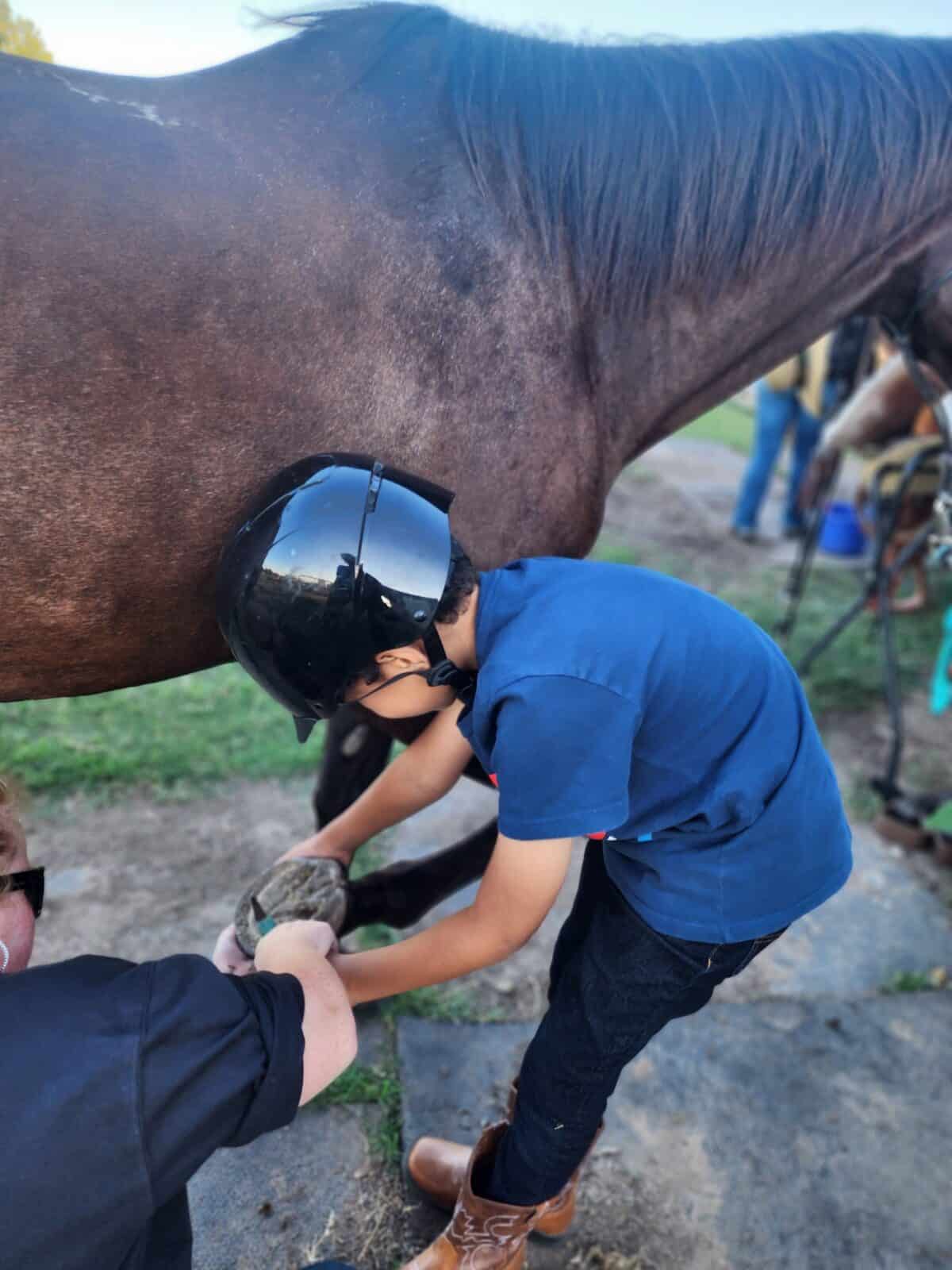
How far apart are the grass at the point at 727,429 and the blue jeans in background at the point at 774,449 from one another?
225 cm

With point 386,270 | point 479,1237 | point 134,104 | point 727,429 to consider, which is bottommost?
point 727,429

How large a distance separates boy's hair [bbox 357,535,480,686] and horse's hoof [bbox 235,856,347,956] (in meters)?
0.60

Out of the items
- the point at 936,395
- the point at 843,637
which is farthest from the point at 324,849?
the point at 843,637

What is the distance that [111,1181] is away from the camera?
0.97 m

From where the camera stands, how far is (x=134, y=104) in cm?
145

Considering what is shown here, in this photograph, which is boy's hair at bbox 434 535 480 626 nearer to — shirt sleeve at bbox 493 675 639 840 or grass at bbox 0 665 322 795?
shirt sleeve at bbox 493 675 639 840

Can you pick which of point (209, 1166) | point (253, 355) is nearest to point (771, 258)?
point (253, 355)

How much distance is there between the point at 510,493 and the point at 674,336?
0.56 m

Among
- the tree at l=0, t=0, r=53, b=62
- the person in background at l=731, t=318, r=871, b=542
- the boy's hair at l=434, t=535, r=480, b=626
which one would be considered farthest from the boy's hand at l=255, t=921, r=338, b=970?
the person in background at l=731, t=318, r=871, b=542

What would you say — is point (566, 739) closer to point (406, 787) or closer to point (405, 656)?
point (405, 656)

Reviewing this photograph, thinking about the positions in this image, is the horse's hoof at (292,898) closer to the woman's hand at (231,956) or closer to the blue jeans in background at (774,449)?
the woman's hand at (231,956)

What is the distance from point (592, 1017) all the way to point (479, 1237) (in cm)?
52

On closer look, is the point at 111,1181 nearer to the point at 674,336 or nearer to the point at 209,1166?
the point at 209,1166

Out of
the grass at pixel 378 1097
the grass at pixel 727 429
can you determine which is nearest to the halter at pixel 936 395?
the grass at pixel 378 1097
